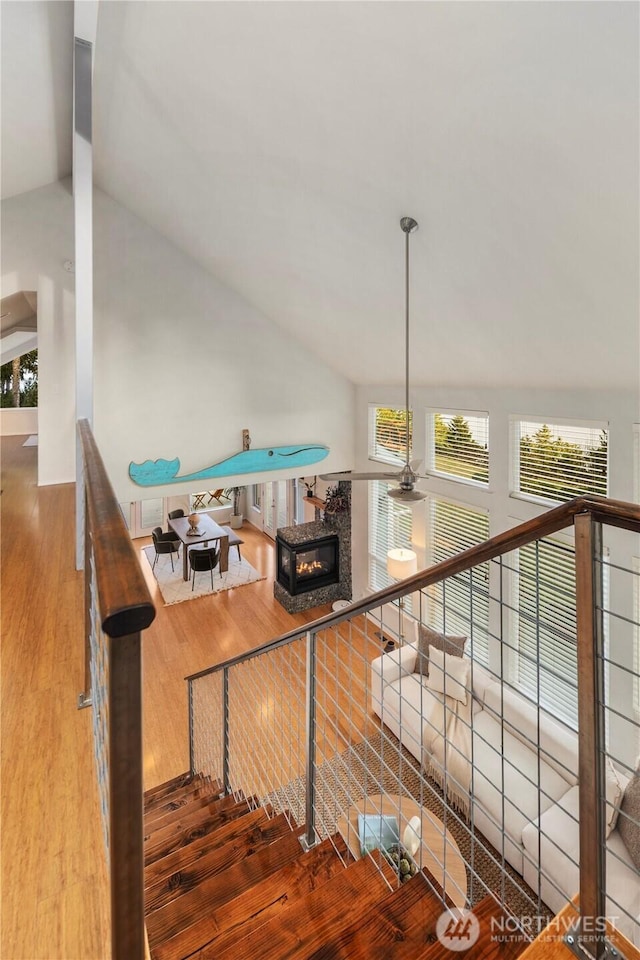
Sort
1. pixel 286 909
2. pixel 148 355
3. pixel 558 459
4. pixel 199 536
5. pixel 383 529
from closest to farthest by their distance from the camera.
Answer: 1. pixel 286 909
2. pixel 558 459
3. pixel 148 355
4. pixel 383 529
5. pixel 199 536

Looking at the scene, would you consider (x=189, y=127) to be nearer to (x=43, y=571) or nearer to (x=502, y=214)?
(x=502, y=214)

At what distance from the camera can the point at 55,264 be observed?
14.7 ft

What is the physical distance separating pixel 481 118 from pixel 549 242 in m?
0.79

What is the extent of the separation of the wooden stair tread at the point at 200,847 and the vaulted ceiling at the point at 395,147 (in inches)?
133

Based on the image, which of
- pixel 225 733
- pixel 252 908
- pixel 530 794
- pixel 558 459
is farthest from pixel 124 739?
pixel 558 459

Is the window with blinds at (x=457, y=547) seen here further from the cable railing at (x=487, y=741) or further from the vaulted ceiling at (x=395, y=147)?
the vaulted ceiling at (x=395, y=147)

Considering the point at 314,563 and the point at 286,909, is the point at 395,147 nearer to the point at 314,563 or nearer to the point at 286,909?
the point at 286,909

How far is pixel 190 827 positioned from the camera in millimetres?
2424

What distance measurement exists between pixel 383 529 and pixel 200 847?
5.13 metres

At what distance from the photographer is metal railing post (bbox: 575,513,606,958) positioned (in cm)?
102

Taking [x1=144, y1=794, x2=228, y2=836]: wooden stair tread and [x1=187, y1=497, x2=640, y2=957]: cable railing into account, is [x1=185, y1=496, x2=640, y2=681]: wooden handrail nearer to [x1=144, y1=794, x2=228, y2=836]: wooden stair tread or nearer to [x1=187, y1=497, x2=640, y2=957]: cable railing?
[x1=187, y1=497, x2=640, y2=957]: cable railing

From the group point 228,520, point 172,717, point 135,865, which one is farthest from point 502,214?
point 228,520

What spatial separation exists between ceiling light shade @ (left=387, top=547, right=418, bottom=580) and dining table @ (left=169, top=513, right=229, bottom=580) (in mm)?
3663

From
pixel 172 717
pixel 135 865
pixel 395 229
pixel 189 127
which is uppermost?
pixel 189 127
